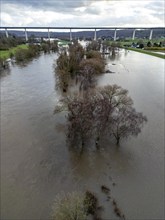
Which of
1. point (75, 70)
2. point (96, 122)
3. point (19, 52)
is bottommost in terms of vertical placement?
point (75, 70)

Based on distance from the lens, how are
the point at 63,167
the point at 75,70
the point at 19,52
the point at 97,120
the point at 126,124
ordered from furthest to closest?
the point at 19,52, the point at 75,70, the point at 126,124, the point at 97,120, the point at 63,167

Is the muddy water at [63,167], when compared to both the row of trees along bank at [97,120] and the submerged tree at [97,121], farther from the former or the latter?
the submerged tree at [97,121]

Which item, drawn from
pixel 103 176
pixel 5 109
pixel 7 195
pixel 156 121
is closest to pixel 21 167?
pixel 7 195

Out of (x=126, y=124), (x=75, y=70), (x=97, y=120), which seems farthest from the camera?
(x=75, y=70)

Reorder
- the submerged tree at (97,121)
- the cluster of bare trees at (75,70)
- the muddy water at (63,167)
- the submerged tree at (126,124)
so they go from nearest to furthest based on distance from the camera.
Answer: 1. the muddy water at (63,167)
2. the submerged tree at (97,121)
3. the submerged tree at (126,124)
4. the cluster of bare trees at (75,70)

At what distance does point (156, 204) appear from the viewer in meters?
16.4

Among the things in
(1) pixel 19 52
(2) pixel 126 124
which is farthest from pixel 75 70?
(2) pixel 126 124

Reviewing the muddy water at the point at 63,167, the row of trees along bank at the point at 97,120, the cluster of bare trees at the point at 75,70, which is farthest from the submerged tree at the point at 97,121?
the cluster of bare trees at the point at 75,70

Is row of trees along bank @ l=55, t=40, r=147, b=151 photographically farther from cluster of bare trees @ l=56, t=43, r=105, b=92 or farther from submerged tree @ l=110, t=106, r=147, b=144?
cluster of bare trees @ l=56, t=43, r=105, b=92

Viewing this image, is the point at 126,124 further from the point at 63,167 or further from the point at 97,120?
the point at 63,167

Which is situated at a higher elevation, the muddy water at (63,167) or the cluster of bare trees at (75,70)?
the cluster of bare trees at (75,70)

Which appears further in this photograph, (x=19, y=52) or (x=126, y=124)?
(x=19, y=52)

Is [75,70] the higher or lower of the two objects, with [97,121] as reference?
lower

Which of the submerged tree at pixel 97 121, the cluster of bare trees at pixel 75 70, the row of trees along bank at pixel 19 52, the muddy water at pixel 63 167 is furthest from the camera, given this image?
the row of trees along bank at pixel 19 52
